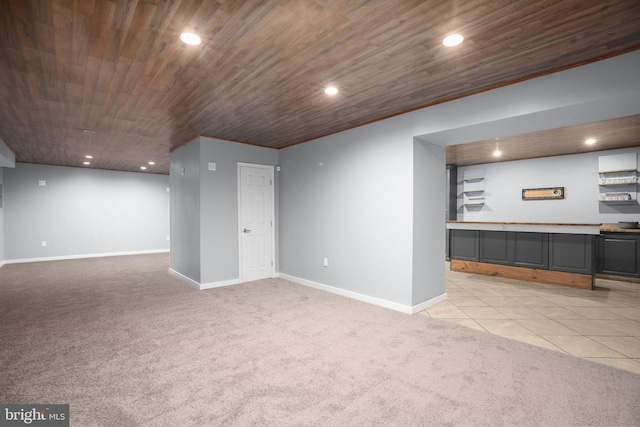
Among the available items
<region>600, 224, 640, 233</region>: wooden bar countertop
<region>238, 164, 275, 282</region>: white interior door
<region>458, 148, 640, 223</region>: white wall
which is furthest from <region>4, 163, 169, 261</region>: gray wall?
<region>600, 224, 640, 233</region>: wooden bar countertop

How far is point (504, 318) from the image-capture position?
3.63 meters

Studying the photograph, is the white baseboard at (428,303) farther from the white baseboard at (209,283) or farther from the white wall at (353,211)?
the white baseboard at (209,283)

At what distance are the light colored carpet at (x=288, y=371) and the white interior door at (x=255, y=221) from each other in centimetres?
155

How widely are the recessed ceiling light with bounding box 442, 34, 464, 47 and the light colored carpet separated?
253 cm

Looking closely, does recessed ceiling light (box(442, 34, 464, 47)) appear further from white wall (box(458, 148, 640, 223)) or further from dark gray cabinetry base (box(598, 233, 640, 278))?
white wall (box(458, 148, 640, 223))

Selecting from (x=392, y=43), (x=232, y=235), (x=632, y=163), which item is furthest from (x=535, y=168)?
(x=232, y=235)

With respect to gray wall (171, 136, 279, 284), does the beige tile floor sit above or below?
below

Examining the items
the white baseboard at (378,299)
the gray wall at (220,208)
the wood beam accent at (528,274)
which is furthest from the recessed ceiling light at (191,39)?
the wood beam accent at (528,274)

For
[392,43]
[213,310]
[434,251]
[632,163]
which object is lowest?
[213,310]

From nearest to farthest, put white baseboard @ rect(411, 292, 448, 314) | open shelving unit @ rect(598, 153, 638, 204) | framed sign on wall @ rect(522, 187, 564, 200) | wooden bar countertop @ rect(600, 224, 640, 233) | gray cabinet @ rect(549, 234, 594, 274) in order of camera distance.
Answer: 1. white baseboard @ rect(411, 292, 448, 314)
2. gray cabinet @ rect(549, 234, 594, 274)
3. wooden bar countertop @ rect(600, 224, 640, 233)
4. open shelving unit @ rect(598, 153, 638, 204)
5. framed sign on wall @ rect(522, 187, 564, 200)

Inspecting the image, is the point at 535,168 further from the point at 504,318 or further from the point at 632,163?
the point at 504,318

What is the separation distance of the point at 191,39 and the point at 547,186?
7.45 m

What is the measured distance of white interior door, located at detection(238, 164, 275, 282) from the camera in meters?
5.58

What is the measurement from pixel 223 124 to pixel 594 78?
416cm
